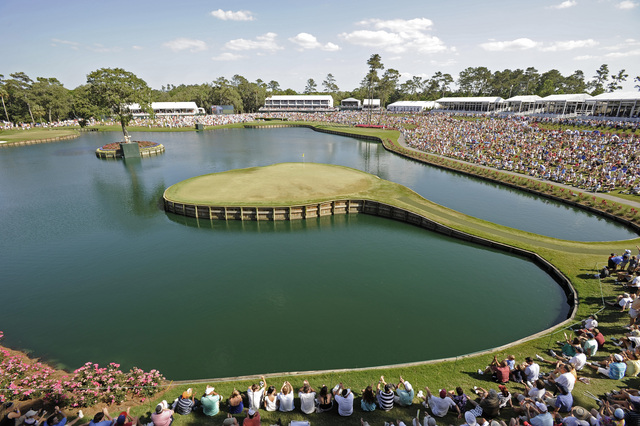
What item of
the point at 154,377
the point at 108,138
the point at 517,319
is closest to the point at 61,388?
the point at 154,377

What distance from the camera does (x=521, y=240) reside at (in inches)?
1121

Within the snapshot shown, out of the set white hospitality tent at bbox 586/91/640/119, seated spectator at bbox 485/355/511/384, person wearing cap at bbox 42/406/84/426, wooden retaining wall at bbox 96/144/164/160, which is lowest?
seated spectator at bbox 485/355/511/384

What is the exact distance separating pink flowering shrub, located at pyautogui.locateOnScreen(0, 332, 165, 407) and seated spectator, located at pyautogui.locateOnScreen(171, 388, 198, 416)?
1.67 m

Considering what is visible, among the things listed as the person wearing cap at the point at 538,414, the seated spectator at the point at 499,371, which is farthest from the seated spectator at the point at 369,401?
the seated spectator at the point at 499,371

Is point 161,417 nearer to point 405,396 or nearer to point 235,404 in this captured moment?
point 235,404

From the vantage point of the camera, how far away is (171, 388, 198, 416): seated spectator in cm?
1119

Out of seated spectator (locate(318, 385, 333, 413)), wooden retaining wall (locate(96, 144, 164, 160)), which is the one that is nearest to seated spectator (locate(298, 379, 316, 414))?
seated spectator (locate(318, 385, 333, 413))

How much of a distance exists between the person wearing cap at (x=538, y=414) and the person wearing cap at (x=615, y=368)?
14.4 feet

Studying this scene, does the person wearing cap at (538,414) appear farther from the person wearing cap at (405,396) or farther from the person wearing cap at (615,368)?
the person wearing cap at (615,368)

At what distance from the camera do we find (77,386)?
1181 centimetres

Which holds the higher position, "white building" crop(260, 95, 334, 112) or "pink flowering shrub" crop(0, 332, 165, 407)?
"white building" crop(260, 95, 334, 112)

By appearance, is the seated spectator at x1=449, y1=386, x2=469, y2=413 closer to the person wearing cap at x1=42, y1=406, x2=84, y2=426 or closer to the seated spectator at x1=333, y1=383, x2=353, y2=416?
the seated spectator at x1=333, y1=383, x2=353, y2=416

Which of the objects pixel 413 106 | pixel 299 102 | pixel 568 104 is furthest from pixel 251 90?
pixel 568 104

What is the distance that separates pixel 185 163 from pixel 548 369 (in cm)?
6276
